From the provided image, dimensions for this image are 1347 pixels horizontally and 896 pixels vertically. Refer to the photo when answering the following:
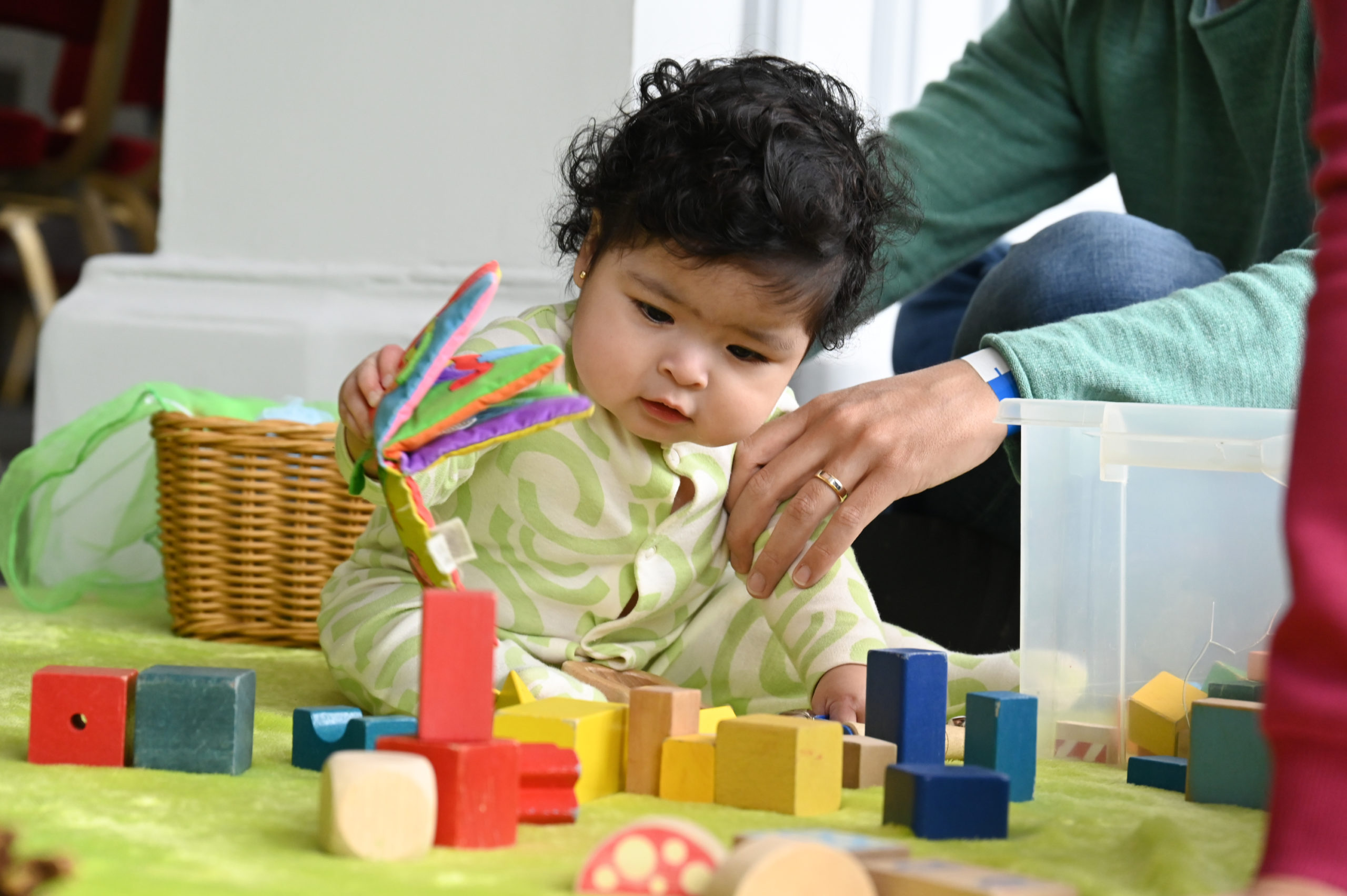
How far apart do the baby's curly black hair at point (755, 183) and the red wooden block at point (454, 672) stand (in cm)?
40

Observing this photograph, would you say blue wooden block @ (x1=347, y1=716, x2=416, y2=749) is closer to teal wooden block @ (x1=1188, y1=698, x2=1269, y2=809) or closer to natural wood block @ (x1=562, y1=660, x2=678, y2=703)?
A: natural wood block @ (x1=562, y1=660, x2=678, y2=703)

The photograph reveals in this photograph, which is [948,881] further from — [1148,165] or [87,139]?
[87,139]

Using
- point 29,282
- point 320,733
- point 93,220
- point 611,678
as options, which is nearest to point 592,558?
point 611,678

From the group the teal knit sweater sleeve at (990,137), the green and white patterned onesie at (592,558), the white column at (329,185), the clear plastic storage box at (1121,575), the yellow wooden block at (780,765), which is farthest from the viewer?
the white column at (329,185)

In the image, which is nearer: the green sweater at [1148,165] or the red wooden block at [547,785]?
the red wooden block at [547,785]

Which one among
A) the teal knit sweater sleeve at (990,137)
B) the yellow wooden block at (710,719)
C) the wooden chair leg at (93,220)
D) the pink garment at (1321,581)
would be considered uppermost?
the wooden chair leg at (93,220)

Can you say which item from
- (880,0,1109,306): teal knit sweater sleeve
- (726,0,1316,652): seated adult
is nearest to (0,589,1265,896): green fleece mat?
(726,0,1316,652): seated adult

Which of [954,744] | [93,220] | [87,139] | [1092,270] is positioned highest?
[87,139]

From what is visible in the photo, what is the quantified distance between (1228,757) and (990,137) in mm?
910

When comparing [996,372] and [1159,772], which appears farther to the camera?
[996,372]

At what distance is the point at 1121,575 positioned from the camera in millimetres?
854

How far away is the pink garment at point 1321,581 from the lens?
390 mm

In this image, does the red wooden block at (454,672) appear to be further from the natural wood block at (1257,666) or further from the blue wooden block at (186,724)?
the natural wood block at (1257,666)

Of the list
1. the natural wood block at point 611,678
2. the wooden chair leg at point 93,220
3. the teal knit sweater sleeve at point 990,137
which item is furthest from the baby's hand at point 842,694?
the wooden chair leg at point 93,220
